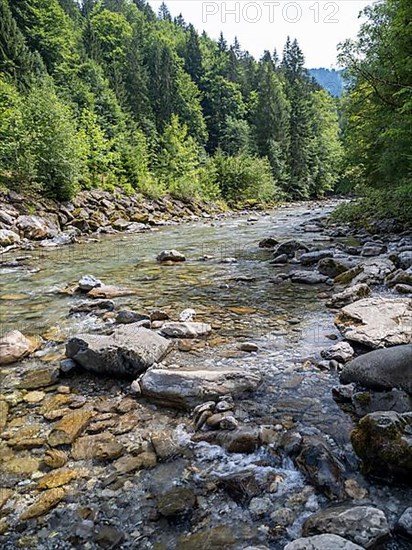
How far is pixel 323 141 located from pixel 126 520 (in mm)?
58710

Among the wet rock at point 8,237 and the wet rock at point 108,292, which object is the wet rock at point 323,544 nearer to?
the wet rock at point 108,292

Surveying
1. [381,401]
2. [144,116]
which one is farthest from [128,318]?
[144,116]

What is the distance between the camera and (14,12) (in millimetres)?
44219

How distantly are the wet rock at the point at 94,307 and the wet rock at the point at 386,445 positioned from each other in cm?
429

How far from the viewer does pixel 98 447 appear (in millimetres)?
2666

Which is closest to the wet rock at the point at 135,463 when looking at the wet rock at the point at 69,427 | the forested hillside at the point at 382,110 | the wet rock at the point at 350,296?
the wet rock at the point at 69,427

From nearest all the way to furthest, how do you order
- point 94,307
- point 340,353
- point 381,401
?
point 381,401, point 340,353, point 94,307

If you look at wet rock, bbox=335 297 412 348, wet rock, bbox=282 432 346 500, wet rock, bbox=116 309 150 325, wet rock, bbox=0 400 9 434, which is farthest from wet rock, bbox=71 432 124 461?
wet rock, bbox=335 297 412 348

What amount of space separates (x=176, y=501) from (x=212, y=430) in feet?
2.32

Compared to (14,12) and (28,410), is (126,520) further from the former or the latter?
(14,12)

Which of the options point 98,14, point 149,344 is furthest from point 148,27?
point 149,344

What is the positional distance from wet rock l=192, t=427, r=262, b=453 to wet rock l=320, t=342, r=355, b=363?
148cm

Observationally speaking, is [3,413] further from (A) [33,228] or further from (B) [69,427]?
(A) [33,228]

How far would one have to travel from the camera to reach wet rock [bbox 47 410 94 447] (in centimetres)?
276
